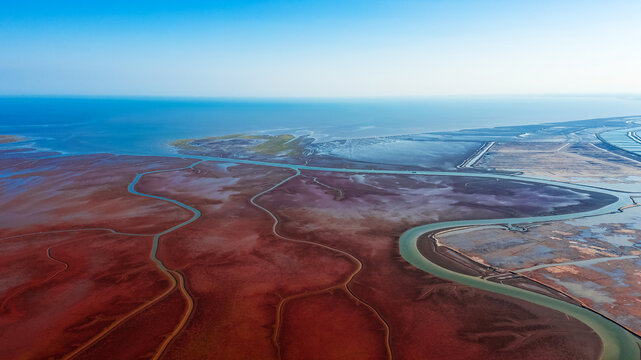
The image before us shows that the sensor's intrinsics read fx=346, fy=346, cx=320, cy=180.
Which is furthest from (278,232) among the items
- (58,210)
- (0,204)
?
(0,204)

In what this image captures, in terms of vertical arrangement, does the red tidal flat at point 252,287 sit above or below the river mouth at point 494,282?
below

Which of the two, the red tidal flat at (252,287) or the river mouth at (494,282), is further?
the river mouth at (494,282)

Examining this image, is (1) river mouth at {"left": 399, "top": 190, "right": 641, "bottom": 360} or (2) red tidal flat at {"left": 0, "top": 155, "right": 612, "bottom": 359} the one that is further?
(1) river mouth at {"left": 399, "top": 190, "right": 641, "bottom": 360}

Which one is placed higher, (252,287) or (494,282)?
(494,282)

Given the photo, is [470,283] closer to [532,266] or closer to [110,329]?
[532,266]

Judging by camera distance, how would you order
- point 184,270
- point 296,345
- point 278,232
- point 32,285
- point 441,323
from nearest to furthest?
point 296,345, point 441,323, point 32,285, point 184,270, point 278,232

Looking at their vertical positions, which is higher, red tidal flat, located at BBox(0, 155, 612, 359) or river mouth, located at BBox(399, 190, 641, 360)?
river mouth, located at BBox(399, 190, 641, 360)

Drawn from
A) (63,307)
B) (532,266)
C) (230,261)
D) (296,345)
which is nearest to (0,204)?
(63,307)

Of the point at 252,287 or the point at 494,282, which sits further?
the point at 494,282

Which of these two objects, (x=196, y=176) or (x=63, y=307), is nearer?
(x=63, y=307)

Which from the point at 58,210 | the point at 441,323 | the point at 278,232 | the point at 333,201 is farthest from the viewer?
the point at 333,201
